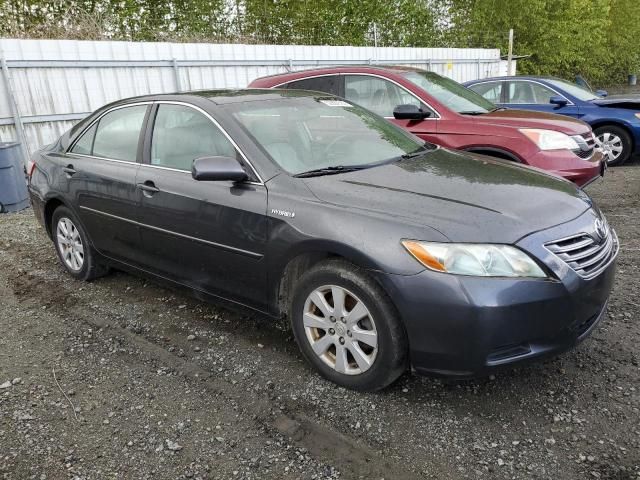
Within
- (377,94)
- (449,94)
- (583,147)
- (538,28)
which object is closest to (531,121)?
(583,147)

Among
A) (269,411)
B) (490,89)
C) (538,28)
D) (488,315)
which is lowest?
(269,411)

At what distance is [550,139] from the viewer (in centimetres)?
555

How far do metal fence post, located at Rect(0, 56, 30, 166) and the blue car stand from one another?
7.06 m

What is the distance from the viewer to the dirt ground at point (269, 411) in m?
2.36

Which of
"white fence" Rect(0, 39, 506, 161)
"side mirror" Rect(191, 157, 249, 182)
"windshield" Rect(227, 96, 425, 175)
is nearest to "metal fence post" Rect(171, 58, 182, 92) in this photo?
"white fence" Rect(0, 39, 506, 161)

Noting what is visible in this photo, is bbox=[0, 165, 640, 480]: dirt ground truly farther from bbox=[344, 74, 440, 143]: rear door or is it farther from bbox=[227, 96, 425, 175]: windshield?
bbox=[344, 74, 440, 143]: rear door

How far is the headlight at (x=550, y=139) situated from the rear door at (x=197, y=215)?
3529 mm

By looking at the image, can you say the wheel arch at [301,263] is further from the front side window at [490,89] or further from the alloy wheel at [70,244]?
the front side window at [490,89]

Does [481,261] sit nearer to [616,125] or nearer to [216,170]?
[216,170]

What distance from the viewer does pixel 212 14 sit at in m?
15.5

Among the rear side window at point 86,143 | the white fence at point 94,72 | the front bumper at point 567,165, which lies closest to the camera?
the rear side window at point 86,143

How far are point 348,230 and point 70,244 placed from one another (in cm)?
300

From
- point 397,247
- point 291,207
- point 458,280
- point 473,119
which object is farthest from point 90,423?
point 473,119

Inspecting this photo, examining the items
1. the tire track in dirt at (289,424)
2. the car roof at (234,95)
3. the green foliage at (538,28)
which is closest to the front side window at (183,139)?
the car roof at (234,95)
